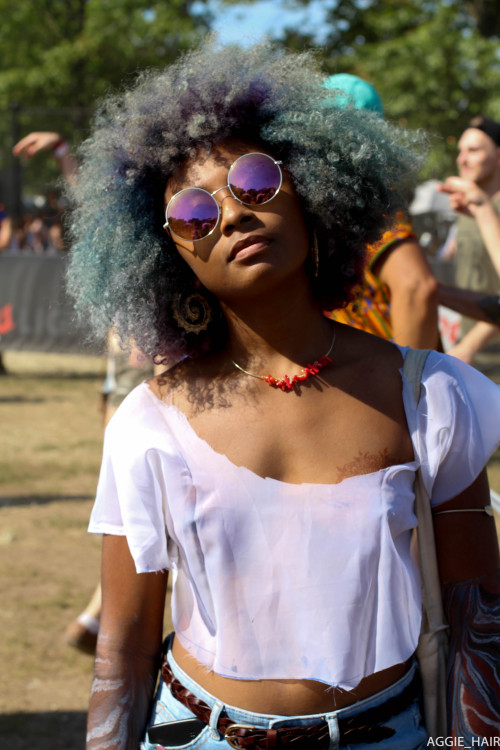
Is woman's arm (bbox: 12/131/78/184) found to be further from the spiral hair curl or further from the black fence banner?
the black fence banner

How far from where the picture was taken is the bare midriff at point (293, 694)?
1.59 meters

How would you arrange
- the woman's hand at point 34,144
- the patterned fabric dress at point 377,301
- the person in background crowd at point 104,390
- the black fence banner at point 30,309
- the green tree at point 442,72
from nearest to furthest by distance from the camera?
the patterned fabric dress at point 377,301 < the person in background crowd at point 104,390 < the woman's hand at point 34,144 < the black fence banner at point 30,309 < the green tree at point 442,72

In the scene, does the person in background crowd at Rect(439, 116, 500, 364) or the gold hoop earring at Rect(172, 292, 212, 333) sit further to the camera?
the person in background crowd at Rect(439, 116, 500, 364)

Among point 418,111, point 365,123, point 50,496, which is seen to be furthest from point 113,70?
point 365,123

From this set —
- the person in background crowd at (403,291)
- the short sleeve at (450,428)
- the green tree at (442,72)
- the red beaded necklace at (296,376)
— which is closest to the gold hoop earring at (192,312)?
the red beaded necklace at (296,376)

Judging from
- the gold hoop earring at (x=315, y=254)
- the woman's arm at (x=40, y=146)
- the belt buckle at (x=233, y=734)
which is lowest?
the belt buckle at (x=233, y=734)

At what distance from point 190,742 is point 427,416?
2.45ft

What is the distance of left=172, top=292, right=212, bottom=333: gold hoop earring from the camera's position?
180 centimetres

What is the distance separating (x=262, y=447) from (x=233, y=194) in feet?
1.55

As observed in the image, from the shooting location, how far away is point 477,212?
3570 mm

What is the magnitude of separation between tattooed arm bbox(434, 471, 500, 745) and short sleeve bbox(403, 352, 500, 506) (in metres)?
0.04

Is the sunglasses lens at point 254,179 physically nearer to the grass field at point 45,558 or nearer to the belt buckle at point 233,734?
the belt buckle at point 233,734

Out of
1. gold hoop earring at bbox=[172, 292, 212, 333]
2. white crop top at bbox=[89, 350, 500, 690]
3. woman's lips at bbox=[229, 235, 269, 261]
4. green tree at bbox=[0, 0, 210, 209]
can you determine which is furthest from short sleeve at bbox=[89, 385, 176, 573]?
green tree at bbox=[0, 0, 210, 209]

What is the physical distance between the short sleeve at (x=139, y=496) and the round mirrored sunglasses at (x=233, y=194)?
1.23 feet
